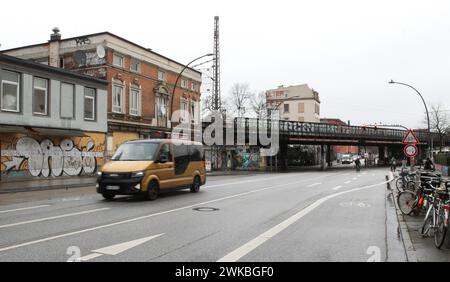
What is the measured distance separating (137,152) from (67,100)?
14102mm

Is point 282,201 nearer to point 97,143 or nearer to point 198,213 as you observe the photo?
point 198,213

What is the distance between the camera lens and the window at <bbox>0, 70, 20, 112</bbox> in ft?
73.3

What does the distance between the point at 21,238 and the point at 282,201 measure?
9110mm

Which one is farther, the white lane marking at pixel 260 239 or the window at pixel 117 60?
the window at pixel 117 60

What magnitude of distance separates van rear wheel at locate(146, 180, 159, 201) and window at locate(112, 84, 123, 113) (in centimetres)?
1927

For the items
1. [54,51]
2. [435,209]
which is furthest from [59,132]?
[435,209]

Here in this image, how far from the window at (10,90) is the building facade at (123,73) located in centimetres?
852

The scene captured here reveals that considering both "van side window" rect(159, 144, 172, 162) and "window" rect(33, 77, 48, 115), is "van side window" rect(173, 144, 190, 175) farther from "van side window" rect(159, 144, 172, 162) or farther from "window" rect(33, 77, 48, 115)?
"window" rect(33, 77, 48, 115)

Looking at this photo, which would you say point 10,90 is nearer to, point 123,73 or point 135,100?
point 123,73

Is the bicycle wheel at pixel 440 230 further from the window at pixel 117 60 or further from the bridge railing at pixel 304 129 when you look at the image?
the bridge railing at pixel 304 129

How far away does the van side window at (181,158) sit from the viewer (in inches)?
632

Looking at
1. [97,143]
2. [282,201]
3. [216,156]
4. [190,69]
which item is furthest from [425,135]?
[282,201]

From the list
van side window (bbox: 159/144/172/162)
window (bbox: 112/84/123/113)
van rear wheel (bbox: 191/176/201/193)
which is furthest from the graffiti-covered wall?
van side window (bbox: 159/144/172/162)

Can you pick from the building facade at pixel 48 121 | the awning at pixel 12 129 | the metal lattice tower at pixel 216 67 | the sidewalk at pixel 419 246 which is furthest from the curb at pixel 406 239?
the metal lattice tower at pixel 216 67
